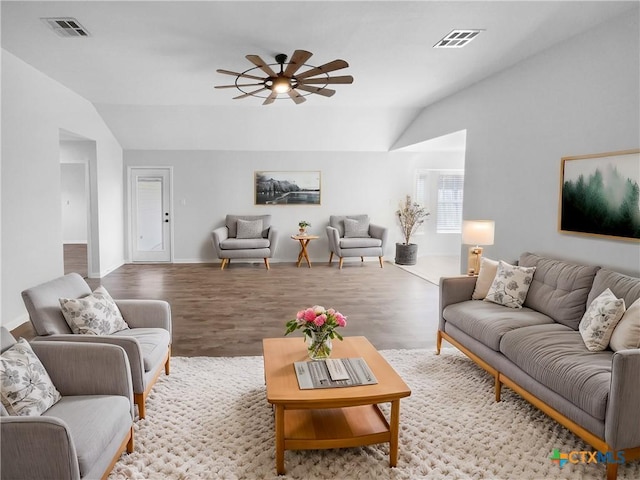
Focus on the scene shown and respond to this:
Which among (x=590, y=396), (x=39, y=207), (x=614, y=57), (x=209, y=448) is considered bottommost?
(x=209, y=448)

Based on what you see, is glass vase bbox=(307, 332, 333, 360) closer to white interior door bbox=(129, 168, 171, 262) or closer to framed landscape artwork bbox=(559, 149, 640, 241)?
framed landscape artwork bbox=(559, 149, 640, 241)

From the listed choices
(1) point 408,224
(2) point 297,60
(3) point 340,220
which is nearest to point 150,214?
(3) point 340,220

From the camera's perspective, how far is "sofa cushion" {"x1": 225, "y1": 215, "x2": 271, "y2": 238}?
8632 millimetres

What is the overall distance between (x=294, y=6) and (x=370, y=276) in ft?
15.9

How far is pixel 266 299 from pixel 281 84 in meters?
2.68

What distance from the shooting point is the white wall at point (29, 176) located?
436 cm

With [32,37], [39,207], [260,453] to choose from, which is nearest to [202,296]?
[39,207]

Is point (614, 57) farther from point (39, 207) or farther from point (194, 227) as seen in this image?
point (194, 227)

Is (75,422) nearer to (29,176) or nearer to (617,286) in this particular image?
(617,286)

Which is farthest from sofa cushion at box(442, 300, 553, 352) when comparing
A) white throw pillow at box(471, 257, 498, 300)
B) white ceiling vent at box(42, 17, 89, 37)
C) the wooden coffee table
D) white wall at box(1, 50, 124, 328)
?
white wall at box(1, 50, 124, 328)

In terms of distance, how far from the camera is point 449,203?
9648 millimetres

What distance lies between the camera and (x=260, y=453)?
7.91 ft

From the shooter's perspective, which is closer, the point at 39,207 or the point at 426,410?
the point at 426,410

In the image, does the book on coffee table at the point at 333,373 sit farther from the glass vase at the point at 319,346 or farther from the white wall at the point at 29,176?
the white wall at the point at 29,176
